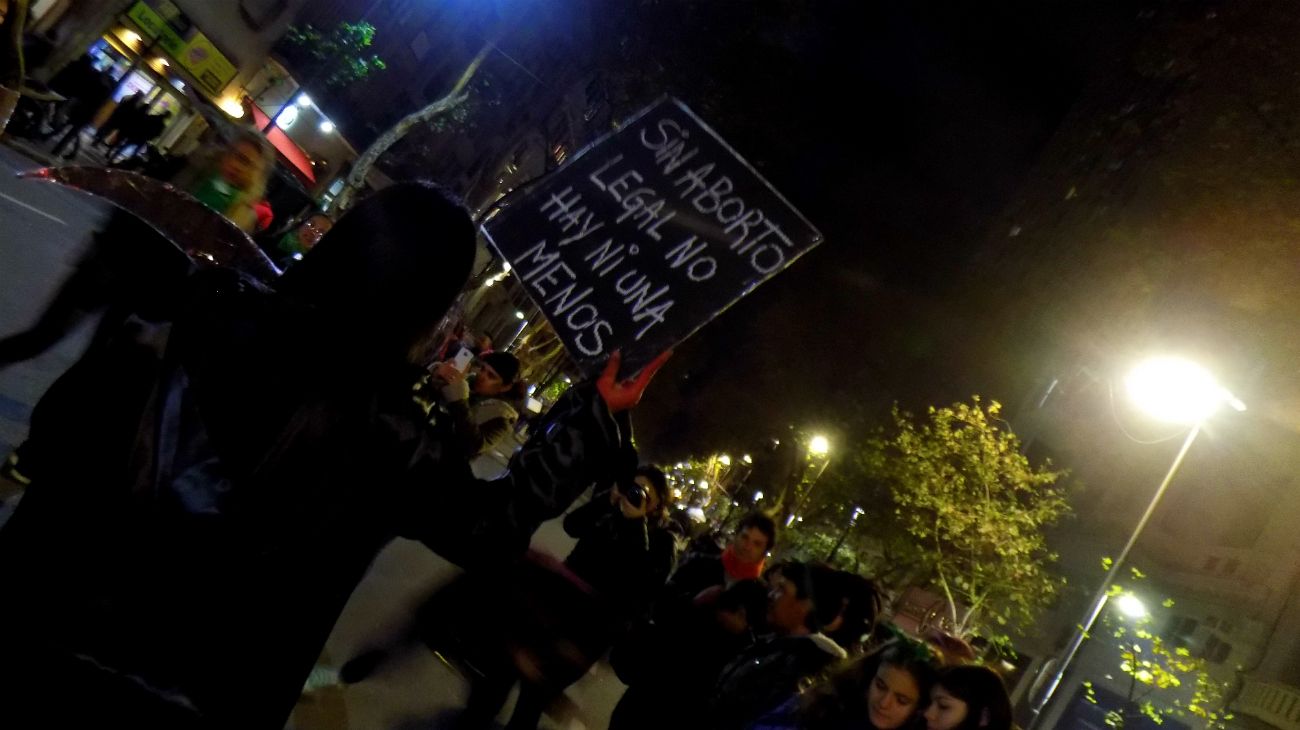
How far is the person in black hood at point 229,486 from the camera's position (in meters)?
1.31

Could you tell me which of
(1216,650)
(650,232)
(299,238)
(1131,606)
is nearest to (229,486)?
(650,232)

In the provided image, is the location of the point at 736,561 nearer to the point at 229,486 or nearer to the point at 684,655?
the point at 684,655

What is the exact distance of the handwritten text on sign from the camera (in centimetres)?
308

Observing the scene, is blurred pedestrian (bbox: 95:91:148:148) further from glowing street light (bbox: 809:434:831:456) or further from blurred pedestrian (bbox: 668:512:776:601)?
glowing street light (bbox: 809:434:831:456)

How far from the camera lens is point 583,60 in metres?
30.7

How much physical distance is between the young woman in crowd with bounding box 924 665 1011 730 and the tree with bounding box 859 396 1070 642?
833 inches

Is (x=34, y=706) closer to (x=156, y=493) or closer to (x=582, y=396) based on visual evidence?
(x=156, y=493)

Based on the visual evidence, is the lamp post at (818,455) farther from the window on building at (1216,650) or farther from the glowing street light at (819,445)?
the window on building at (1216,650)

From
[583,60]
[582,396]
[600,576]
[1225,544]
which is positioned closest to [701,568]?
[600,576]

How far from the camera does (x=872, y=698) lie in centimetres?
297

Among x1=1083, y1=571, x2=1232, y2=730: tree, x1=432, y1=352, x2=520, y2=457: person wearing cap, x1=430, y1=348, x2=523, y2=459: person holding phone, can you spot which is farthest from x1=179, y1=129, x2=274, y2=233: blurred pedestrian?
x1=1083, y1=571, x2=1232, y2=730: tree

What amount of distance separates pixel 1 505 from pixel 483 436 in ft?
8.94

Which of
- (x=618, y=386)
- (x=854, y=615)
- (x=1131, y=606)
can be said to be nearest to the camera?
(x=618, y=386)

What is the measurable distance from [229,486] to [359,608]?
3.93 metres
